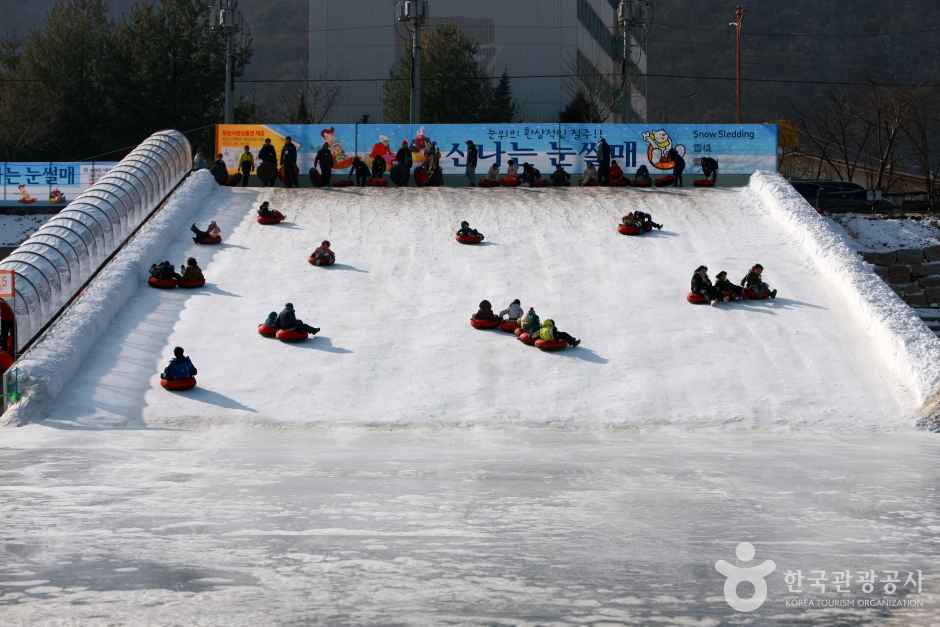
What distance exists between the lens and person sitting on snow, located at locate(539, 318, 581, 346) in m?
20.5

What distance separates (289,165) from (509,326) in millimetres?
12253

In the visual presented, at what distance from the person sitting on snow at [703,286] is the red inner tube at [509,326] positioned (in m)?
3.65

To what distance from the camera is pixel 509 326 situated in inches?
842

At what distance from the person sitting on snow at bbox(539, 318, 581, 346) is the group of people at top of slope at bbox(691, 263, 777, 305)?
324cm

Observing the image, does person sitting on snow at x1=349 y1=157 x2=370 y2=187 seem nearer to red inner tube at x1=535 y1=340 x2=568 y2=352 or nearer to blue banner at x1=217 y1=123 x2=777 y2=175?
blue banner at x1=217 y1=123 x2=777 y2=175

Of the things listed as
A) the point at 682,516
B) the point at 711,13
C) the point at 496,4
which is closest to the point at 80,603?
the point at 682,516

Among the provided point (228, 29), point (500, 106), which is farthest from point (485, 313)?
point (500, 106)

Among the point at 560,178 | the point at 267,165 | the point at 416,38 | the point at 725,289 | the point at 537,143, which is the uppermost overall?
the point at 416,38

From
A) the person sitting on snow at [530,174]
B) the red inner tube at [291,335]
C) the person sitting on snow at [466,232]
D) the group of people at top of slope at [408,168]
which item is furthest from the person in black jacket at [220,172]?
the red inner tube at [291,335]

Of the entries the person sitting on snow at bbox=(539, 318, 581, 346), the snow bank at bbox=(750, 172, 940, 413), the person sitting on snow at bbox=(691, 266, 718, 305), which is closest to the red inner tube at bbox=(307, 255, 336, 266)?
the person sitting on snow at bbox=(539, 318, 581, 346)

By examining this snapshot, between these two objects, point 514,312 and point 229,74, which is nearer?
point 514,312

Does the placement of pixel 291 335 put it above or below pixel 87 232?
below

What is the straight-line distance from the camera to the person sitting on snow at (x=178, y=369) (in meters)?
18.5

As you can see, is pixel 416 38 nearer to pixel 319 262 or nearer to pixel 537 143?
pixel 537 143
